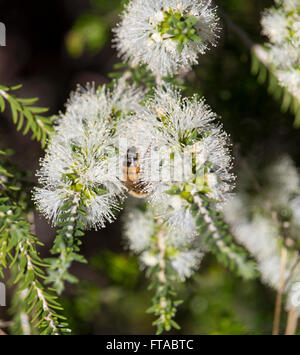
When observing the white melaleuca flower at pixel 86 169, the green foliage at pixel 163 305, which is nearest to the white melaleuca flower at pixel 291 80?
the white melaleuca flower at pixel 86 169

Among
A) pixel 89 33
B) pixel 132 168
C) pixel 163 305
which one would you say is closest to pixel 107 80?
pixel 89 33

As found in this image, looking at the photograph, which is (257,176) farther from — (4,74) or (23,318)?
(4,74)

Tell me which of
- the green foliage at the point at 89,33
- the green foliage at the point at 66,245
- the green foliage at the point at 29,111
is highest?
the green foliage at the point at 89,33

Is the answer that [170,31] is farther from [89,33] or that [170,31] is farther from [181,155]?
[89,33]

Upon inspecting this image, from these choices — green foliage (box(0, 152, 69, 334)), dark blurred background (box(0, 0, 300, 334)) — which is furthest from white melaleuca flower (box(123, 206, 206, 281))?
green foliage (box(0, 152, 69, 334))

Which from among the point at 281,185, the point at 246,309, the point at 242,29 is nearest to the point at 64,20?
the point at 242,29

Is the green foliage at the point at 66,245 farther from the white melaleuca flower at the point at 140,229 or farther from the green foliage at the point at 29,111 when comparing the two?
the white melaleuca flower at the point at 140,229
